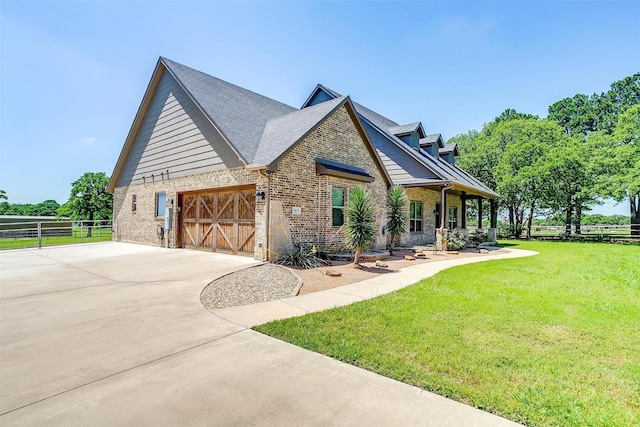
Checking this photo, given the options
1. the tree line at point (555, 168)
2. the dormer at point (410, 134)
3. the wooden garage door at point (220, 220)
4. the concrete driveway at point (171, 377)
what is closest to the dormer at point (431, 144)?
the dormer at point (410, 134)

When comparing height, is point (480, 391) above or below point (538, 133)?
below

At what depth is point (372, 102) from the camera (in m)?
25.0

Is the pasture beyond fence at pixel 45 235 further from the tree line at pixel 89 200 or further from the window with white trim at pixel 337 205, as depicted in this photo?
the window with white trim at pixel 337 205

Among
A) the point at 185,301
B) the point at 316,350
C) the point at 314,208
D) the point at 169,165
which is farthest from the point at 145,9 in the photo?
the point at 316,350

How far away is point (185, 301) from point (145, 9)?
956 centimetres

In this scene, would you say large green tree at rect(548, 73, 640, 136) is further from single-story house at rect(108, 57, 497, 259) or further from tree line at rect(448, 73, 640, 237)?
single-story house at rect(108, 57, 497, 259)

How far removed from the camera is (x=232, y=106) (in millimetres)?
13656

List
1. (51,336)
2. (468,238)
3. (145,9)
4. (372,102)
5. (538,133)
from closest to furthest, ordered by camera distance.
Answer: (51,336)
(145,9)
(468,238)
(372,102)
(538,133)

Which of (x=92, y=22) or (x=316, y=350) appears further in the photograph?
(x=92, y=22)

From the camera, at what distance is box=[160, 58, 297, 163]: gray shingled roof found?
11.4 meters

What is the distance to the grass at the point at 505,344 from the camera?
2662 mm

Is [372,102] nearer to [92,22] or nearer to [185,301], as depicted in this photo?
[92,22]

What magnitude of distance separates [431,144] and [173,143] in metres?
16.7

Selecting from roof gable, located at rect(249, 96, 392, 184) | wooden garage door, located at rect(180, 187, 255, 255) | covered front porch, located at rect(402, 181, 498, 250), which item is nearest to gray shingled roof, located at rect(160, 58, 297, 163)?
roof gable, located at rect(249, 96, 392, 184)
